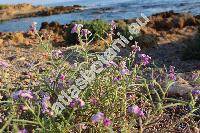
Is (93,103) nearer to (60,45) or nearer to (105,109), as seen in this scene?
(105,109)

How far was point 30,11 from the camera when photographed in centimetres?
5572

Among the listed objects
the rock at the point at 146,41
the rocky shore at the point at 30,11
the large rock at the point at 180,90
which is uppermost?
the large rock at the point at 180,90

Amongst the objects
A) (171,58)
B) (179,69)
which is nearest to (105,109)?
(179,69)

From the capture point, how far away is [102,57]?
4.58 meters

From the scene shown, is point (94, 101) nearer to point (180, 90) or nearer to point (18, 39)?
point (180, 90)

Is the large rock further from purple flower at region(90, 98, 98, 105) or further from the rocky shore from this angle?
the rocky shore

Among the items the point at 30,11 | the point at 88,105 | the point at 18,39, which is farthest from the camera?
the point at 30,11

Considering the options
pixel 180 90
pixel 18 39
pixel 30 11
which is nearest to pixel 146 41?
pixel 18 39

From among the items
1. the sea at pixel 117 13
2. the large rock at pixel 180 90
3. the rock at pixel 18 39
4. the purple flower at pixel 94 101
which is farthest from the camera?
the sea at pixel 117 13

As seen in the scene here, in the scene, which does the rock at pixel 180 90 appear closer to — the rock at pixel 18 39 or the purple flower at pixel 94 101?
the purple flower at pixel 94 101

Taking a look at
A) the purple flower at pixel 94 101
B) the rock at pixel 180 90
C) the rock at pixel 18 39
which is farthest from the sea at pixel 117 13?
the purple flower at pixel 94 101

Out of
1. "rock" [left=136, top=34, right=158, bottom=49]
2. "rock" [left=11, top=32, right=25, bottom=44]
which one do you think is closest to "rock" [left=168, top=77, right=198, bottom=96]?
"rock" [left=136, top=34, right=158, bottom=49]

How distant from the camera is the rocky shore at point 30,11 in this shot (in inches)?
1863

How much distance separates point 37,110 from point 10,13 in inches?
2037
